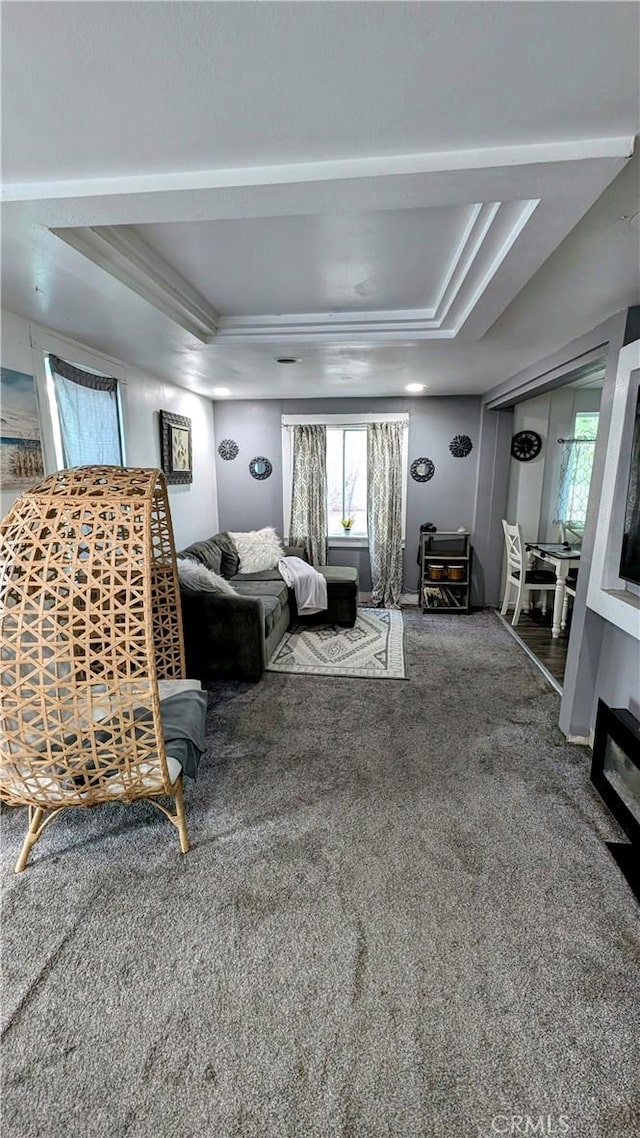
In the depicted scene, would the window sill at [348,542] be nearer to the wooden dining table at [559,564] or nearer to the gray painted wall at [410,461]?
the gray painted wall at [410,461]

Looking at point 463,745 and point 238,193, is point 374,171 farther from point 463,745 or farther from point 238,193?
point 463,745

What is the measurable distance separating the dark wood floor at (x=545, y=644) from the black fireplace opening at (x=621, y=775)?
1183 mm

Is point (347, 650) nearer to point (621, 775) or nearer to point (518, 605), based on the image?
point (518, 605)

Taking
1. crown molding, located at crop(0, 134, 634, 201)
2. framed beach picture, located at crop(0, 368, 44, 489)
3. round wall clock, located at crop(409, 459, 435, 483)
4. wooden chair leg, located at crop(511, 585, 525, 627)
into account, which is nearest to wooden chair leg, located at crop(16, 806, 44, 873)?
framed beach picture, located at crop(0, 368, 44, 489)

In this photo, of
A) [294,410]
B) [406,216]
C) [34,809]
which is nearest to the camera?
[406,216]

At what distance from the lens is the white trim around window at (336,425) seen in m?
5.18

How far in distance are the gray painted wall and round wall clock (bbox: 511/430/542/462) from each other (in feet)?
1.32

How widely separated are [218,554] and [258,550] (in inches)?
18.4

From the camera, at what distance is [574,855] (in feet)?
6.26

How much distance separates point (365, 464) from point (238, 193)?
13.9 ft

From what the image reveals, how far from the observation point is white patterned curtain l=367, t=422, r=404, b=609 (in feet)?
17.1

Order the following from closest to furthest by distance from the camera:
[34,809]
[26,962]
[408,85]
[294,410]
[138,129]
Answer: [408,85] → [138,129] → [26,962] → [34,809] → [294,410]

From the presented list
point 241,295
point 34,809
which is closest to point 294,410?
point 241,295

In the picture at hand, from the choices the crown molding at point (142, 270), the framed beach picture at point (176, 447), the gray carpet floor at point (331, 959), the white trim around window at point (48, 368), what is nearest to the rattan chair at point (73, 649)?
the gray carpet floor at point (331, 959)
